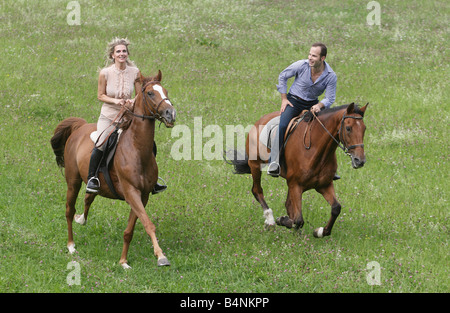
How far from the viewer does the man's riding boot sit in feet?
29.8

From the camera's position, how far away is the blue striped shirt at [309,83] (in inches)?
394

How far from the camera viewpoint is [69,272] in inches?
333

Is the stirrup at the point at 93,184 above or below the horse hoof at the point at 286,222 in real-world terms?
above

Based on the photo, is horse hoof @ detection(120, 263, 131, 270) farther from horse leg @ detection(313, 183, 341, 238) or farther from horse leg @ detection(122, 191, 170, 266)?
horse leg @ detection(313, 183, 341, 238)

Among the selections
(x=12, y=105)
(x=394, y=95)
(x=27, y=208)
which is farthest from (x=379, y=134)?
(x=12, y=105)

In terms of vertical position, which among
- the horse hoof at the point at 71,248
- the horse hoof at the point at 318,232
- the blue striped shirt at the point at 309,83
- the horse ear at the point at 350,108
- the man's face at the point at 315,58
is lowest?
the horse hoof at the point at 71,248

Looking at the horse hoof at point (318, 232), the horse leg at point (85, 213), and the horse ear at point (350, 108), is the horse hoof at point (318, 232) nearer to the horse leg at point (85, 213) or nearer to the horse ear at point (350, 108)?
the horse ear at point (350, 108)

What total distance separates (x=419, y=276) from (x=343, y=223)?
8.62 ft

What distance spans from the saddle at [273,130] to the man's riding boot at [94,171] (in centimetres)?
327

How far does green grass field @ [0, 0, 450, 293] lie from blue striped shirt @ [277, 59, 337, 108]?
8.00ft

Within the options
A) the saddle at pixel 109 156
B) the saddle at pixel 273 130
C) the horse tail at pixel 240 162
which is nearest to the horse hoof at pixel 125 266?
the saddle at pixel 109 156

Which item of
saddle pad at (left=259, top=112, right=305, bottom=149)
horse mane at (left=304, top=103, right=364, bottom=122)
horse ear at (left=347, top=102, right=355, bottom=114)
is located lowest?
saddle pad at (left=259, top=112, right=305, bottom=149)

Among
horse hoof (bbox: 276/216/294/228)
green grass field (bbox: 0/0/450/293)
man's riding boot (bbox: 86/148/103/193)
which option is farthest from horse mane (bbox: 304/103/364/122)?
man's riding boot (bbox: 86/148/103/193)

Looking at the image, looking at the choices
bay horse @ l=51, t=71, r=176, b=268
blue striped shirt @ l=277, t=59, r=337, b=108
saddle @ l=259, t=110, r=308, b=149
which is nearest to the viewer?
bay horse @ l=51, t=71, r=176, b=268
